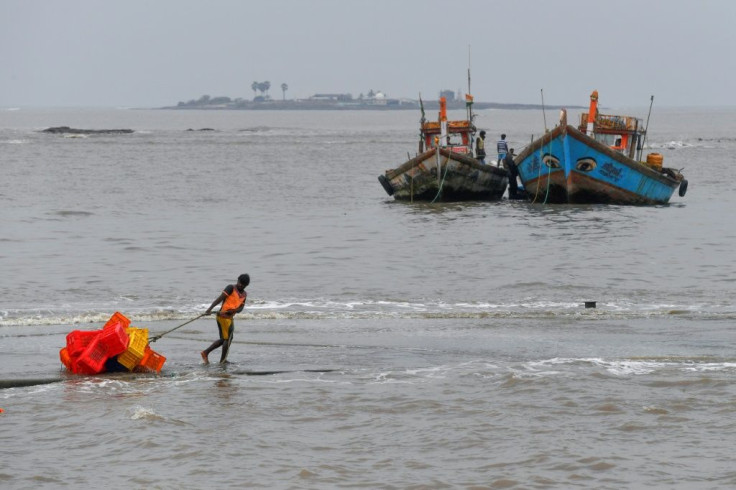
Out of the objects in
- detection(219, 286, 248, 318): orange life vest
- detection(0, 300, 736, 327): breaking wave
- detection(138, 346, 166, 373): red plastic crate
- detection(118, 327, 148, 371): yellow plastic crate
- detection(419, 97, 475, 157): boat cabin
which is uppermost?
detection(419, 97, 475, 157): boat cabin

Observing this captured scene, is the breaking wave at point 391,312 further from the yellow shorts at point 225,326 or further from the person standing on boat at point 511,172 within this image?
the person standing on boat at point 511,172

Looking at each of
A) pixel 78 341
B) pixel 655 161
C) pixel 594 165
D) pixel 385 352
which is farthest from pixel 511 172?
pixel 78 341

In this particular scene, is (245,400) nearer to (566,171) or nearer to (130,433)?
(130,433)

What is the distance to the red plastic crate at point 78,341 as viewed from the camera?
41.4 ft

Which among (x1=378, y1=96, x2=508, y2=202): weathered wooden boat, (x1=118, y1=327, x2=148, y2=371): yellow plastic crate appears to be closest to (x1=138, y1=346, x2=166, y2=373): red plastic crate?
(x1=118, y1=327, x2=148, y2=371): yellow plastic crate

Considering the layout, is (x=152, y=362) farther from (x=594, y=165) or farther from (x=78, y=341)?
(x=594, y=165)

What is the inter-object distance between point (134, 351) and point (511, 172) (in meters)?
27.4

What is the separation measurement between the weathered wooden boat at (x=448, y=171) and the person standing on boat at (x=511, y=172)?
1.21ft

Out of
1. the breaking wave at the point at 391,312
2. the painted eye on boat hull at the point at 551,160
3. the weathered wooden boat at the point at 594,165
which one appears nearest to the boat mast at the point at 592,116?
the weathered wooden boat at the point at 594,165

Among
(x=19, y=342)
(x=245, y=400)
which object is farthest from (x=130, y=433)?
(x=19, y=342)

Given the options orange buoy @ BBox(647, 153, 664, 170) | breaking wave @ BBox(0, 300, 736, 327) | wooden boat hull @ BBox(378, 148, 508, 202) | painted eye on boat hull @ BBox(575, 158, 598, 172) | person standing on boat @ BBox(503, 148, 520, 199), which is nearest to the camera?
breaking wave @ BBox(0, 300, 736, 327)

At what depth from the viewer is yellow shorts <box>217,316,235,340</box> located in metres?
13.1

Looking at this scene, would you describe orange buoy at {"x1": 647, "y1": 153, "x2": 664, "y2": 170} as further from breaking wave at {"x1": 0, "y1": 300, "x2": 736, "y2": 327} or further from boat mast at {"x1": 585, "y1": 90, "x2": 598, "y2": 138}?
breaking wave at {"x1": 0, "y1": 300, "x2": 736, "y2": 327}

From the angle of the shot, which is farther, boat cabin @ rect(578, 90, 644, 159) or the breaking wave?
boat cabin @ rect(578, 90, 644, 159)
